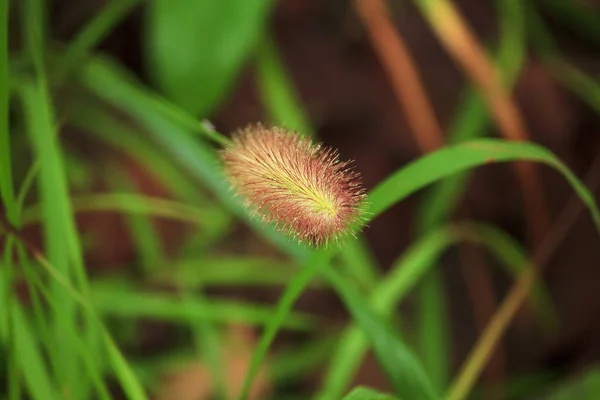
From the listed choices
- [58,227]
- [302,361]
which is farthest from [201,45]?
[302,361]

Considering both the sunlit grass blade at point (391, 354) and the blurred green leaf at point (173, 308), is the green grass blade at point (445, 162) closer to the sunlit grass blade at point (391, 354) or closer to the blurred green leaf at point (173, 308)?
the sunlit grass blade at point (391, 354)

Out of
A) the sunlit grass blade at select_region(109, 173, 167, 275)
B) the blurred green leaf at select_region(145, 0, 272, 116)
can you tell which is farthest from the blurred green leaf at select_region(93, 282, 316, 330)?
the blurred green leaf at select_region(145, 0, 272, 116)

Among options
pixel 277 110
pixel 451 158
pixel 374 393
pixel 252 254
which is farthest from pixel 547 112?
pixel 374 393

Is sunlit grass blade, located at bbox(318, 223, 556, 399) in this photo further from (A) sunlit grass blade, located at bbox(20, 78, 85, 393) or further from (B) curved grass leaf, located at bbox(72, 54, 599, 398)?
(A) sunlit grass blade, located at bbox(20, 78, 85, 393)

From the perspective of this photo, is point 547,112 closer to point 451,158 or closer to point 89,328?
point 451,158

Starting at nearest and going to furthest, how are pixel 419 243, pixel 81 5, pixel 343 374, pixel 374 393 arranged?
pixel 374 393, pixel 343 374, pixel 419 243, pixel 81 5
